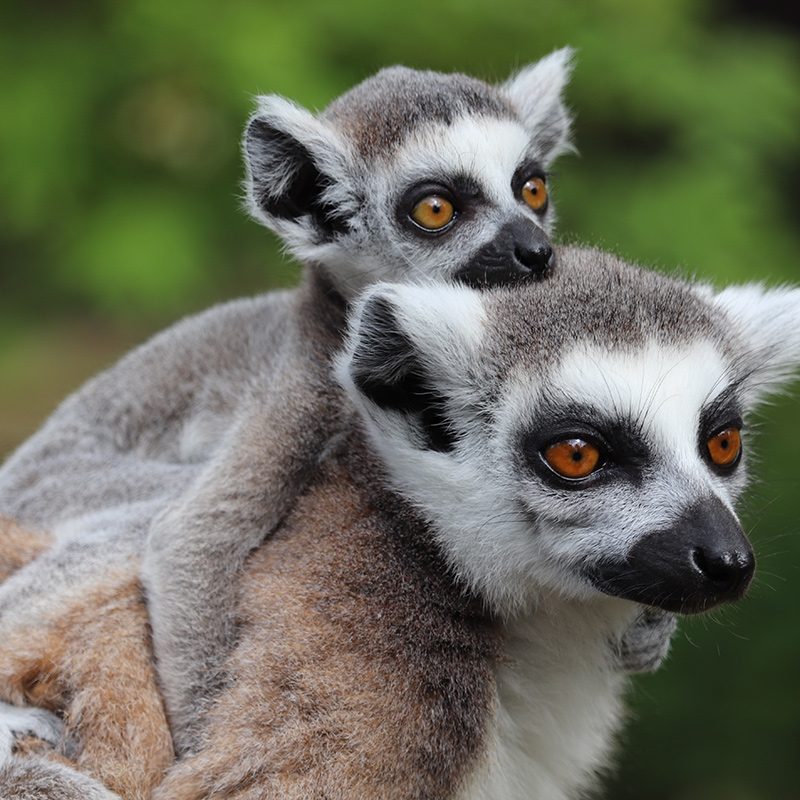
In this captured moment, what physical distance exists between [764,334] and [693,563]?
0.88 metres

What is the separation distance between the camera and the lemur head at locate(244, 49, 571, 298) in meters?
4.24

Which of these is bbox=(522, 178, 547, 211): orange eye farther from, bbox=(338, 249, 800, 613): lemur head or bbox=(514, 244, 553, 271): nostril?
bbox=(338, 249, 800, 613): lemur head

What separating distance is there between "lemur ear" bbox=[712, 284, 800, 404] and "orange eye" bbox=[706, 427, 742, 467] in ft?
0.73

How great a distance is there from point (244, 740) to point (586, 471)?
107 cm

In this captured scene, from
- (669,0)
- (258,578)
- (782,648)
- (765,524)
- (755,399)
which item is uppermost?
(669,0)

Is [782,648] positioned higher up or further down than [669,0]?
further down

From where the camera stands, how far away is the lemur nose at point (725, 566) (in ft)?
9.11

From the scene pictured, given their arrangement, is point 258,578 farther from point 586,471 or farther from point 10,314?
point 10,314

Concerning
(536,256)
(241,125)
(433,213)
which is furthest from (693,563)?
(241,125)

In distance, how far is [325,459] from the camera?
3682 mm

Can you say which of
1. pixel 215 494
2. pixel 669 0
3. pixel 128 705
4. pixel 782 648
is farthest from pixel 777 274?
pixel 128 705

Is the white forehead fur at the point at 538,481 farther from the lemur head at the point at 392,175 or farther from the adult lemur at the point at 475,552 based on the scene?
the lemur head at the point at 392,175

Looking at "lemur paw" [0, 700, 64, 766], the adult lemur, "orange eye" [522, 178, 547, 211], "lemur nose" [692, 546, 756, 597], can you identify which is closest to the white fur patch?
the adult lemur

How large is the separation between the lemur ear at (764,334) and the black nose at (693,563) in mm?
600
